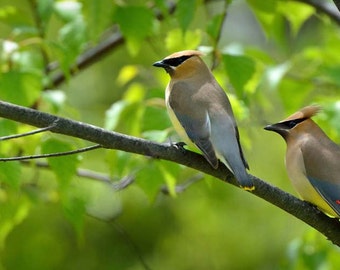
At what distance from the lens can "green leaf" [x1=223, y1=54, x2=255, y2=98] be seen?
5277mm

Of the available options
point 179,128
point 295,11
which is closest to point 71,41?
point 179,128

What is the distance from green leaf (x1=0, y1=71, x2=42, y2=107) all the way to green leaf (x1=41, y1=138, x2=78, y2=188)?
1.73 ft

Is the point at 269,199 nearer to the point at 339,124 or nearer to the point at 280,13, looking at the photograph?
the point at 339,124

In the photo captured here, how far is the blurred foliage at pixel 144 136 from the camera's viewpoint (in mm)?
5230

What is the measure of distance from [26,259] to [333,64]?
3670 mm

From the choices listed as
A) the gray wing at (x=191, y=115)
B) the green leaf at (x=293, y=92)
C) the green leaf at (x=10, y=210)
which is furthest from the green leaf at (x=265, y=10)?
the green leaf at (x=10, y=210)

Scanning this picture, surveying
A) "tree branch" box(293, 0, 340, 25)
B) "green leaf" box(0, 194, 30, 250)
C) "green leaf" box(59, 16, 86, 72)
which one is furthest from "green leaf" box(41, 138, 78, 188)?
"tree branch" box(293, 0, 340, 25)

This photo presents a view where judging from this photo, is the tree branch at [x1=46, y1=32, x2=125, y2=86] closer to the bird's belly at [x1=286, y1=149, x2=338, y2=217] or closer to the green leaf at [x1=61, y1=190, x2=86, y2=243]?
the green leaf at [x1=61, y1=190, x2=86, y2=243]

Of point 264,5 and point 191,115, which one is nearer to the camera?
point 191,115

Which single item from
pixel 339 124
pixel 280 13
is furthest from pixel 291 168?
pixel 280 13

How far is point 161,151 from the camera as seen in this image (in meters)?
4.24

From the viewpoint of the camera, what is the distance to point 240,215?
30.2 feet

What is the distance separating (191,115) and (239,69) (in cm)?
49

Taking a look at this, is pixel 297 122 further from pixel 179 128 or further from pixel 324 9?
pixel 324 9
